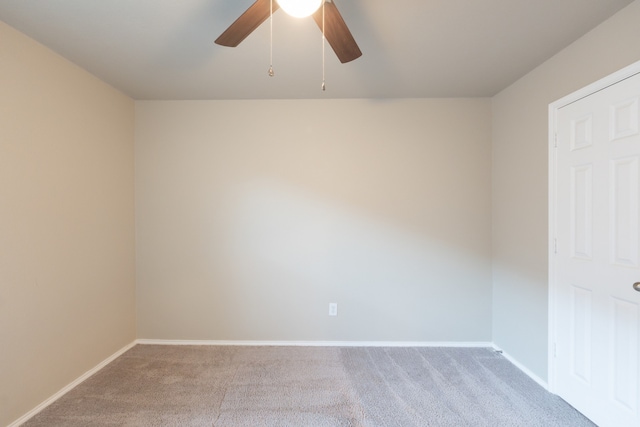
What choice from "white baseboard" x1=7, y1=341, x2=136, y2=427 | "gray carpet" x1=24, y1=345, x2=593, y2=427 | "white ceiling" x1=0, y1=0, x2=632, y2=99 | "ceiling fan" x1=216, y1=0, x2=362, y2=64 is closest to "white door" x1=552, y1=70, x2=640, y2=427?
"gray carpet" x1=24, y1=345, x2=593, y2=427

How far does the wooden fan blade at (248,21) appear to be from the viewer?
1.21 meters

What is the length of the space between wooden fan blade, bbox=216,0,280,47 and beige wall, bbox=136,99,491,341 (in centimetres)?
134

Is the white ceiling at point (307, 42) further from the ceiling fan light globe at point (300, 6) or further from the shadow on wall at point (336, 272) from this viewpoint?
the shadow on wall at point (336, 272)

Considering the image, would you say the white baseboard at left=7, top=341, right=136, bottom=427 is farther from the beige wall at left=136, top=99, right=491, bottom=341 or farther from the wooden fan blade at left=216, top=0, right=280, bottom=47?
the wooden fan blade at left=216, top=0, right=280, bottom=47

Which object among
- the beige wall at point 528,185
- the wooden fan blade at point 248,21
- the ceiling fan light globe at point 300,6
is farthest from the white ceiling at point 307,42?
the ceiling fan light globe at point 300,6

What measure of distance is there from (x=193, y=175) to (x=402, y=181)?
6.86 ft

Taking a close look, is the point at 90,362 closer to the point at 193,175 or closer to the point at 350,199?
the point at 193,175

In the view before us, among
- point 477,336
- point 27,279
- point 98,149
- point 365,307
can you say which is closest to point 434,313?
point 477,336

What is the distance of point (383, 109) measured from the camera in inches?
108

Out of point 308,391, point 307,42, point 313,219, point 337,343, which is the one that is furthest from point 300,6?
point 337,343

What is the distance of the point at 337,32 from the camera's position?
1.34 m

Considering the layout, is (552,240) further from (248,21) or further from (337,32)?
(248,21)

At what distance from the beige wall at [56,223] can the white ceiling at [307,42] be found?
0.26 metres

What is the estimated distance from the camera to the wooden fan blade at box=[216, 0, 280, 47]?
1.21 meters
